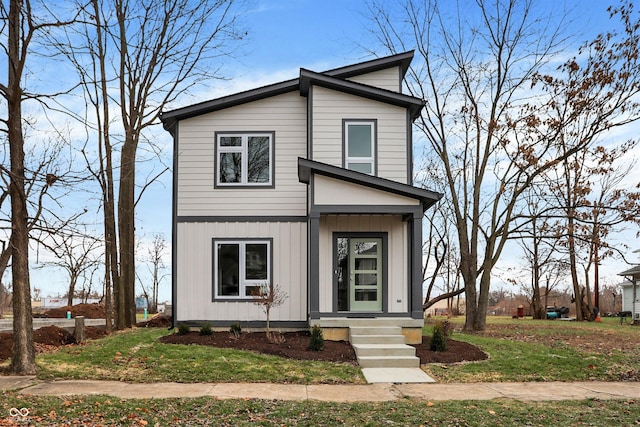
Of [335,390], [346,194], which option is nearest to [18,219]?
[335,390]

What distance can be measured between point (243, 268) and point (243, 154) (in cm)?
299

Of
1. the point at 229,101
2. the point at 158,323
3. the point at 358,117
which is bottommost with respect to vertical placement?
the point at 158,323

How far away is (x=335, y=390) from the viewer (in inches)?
389

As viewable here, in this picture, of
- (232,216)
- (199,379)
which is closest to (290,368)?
(199,379)

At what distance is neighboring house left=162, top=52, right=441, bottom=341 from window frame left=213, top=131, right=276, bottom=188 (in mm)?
26

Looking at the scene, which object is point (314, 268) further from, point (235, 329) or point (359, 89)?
point (359, 89)

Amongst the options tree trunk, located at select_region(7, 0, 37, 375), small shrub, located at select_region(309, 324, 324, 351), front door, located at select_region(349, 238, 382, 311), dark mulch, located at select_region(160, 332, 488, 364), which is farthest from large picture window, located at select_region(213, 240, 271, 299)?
tree trunk, located at select_region(7, 0, 37, 375)

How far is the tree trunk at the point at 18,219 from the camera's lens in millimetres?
10688

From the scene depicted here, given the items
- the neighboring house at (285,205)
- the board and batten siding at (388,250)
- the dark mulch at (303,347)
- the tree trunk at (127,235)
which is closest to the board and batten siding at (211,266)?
the neighboring house at (285,205)

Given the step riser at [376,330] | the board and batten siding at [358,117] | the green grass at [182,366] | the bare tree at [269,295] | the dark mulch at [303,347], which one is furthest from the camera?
the board and batten siding at [358,117]

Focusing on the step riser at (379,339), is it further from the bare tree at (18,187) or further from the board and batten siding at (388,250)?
the bare tree at (18,187)

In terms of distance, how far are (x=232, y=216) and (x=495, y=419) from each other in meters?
9.60

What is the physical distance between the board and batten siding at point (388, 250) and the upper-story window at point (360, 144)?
135 cm

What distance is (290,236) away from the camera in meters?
15.8
